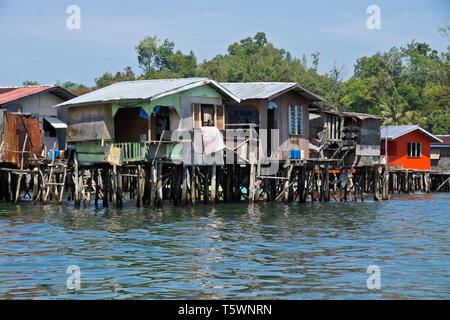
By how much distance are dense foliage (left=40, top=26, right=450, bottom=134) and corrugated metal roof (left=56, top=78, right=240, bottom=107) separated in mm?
36878

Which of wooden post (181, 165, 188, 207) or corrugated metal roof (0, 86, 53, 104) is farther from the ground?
corrugated metal roof (0, 86, 53, 104)

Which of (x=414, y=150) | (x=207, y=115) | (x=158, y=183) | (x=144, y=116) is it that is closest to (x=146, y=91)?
(x=144, y=116)

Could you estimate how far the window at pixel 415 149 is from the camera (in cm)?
5109

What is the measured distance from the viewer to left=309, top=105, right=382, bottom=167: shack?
36625mm

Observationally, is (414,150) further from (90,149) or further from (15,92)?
(90,149)

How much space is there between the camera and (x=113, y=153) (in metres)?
28.9

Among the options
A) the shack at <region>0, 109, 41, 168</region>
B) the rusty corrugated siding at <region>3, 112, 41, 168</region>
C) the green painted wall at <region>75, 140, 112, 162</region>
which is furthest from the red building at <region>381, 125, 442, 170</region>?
the green painted wall at <region>75, 140, 112, 162</region>

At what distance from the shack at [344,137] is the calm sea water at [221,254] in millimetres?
8138

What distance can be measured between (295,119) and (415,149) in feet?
65.7

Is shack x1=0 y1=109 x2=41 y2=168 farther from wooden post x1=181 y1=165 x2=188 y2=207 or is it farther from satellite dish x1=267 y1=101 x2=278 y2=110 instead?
A: satellite dish x1=267 y1=101 x2=278 y2=110

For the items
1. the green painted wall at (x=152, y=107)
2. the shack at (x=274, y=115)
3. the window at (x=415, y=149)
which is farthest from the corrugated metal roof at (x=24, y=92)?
the window at (x=415, y=149)

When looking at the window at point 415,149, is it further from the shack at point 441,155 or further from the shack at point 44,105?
the shack at point 44,105

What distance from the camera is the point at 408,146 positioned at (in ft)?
167

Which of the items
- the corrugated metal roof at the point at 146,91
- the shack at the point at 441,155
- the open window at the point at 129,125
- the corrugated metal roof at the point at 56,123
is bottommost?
the shack at the point at 441,155
